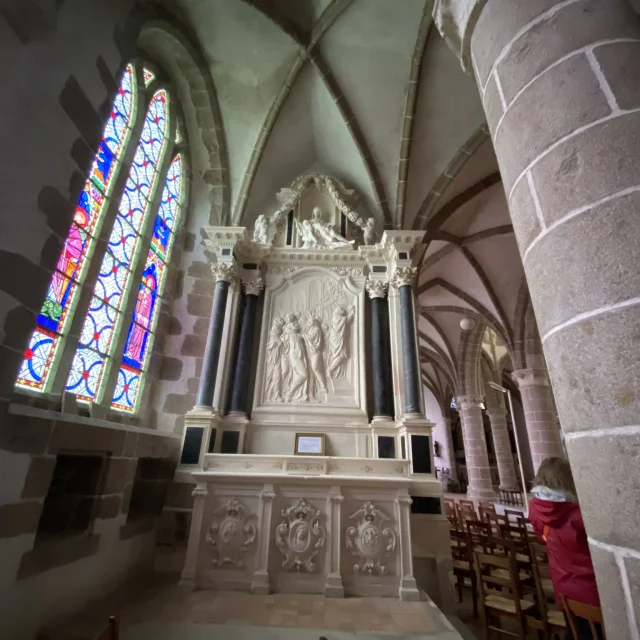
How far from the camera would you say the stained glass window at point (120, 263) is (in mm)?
4105

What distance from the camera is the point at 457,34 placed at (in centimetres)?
211

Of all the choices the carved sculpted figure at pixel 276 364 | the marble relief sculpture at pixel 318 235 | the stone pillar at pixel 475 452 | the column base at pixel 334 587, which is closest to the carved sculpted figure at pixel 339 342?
the carved sculpted figure at pixel 276 364

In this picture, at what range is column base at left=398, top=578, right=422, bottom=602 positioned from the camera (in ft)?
11.8

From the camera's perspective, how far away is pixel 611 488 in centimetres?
103

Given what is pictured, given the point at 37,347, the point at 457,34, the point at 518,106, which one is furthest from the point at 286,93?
the point at 518,106

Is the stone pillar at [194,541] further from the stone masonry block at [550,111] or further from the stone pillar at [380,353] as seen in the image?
the stone masonry block at [550,111]

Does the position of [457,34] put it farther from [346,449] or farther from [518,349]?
[518,349]

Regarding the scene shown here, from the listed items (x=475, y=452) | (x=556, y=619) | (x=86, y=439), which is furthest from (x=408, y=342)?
(x=475, y=452)

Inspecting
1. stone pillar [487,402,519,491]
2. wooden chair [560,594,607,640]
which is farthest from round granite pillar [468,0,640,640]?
stone pillar [487,402,519,491]

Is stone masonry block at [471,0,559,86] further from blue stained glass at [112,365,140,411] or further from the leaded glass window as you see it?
blue stained glass at [112,365,140,411]

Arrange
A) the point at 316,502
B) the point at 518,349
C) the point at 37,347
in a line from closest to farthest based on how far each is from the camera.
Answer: the point at 37,347, the point at 316,502, the point at 518,349

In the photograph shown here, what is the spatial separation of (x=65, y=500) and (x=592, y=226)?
4.44 meters

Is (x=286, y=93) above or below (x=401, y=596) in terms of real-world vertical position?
above

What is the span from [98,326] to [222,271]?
2053 millimetres
